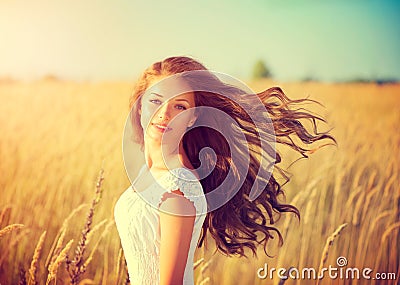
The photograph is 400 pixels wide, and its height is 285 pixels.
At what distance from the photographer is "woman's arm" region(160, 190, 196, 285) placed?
1636 mm

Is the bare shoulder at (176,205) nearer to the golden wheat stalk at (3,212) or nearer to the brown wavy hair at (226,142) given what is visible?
the brown wavy hair at (226,142)

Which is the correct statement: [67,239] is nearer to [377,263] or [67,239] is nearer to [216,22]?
[216,22]

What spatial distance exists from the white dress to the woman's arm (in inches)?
1.4

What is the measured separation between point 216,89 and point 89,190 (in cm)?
102

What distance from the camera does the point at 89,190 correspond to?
272cm

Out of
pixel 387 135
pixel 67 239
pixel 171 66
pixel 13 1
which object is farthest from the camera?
pixel 387 135

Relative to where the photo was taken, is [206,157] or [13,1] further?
[13,1]

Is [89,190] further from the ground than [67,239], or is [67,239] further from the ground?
[89,190]

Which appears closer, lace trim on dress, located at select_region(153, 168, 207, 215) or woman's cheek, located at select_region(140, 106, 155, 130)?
lace trim on dress, located at select_region(153, 168, 207, 215)

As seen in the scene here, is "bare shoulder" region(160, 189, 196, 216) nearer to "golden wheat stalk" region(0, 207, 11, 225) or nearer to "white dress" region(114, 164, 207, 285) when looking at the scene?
"white dress" region(114, 164, 207, 285)

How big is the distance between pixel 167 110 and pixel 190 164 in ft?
0.67

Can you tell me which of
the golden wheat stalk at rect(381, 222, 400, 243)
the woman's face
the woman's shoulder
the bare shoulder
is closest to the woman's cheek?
the woman's face

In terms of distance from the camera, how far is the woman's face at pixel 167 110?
6.10 feet

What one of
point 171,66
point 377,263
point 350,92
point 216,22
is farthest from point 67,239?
point 350,92
